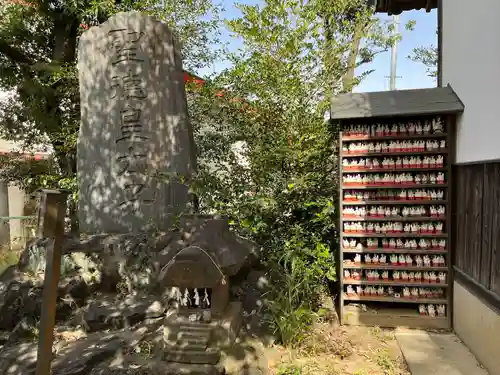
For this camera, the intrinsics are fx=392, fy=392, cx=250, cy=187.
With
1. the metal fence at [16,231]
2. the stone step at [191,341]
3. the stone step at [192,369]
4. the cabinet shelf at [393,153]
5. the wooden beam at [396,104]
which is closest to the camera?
the stone step at [192,369]

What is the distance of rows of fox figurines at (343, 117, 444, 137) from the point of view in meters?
5.38

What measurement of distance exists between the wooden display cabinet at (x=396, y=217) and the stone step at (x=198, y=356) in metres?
2.46

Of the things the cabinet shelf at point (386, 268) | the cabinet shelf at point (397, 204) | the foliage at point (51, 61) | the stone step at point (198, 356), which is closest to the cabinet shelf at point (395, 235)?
the cabinet shelf at point (397, 204)

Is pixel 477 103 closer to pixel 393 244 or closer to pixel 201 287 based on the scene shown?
pixel 393 244

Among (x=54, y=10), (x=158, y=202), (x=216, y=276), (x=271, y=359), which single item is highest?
(x=54, y=10)

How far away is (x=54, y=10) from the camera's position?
9672 mm

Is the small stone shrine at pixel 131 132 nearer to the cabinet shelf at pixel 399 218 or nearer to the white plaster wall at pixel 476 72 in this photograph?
the cabinet shelf at pixel 399 218

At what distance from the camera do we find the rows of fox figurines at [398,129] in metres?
5.38

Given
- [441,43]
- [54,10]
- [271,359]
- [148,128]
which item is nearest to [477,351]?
[271,359]

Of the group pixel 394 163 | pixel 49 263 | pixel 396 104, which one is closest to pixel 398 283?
pixel 394 163

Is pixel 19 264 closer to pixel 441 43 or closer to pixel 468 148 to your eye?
pixel 468 148

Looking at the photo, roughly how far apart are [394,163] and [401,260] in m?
1.37

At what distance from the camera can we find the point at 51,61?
9523mm

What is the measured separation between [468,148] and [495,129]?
0.78 metres
